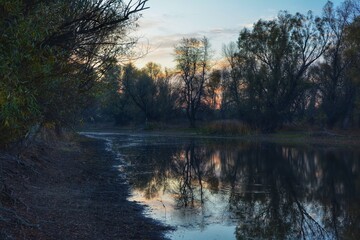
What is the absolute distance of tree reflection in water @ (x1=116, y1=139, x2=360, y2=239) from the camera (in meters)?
13.2

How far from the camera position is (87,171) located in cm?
2309

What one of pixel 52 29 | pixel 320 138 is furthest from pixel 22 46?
pixel 320 138

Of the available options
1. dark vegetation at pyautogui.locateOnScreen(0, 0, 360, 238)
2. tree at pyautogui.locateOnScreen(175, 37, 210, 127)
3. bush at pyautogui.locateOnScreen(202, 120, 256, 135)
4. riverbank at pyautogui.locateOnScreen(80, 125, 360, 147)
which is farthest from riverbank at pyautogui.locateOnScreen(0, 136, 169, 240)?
tree at pyautogui.locateOnScreen(175, 37, 210, 127)

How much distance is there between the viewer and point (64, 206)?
13.1 meters

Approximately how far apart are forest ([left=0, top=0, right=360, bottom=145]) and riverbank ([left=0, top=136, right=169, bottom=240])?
5.58 ft

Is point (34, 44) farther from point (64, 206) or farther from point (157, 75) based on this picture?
point (157, 75)

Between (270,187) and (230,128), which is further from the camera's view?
(230,128)

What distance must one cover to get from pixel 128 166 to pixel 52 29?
20699 millimetres

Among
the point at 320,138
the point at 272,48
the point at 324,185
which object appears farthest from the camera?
the point at 272,48

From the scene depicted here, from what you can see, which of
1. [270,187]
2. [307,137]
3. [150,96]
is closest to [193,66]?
[150,96]

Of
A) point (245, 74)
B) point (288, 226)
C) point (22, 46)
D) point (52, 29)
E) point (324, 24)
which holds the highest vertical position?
point (324, 24)

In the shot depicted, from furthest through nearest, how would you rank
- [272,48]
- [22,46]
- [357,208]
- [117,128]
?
1. [117,128]
2. [272,48]
3. [357,208]
4. [22,46]

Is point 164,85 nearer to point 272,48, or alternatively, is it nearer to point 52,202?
point 272,48

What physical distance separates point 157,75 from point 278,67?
39803 mm
